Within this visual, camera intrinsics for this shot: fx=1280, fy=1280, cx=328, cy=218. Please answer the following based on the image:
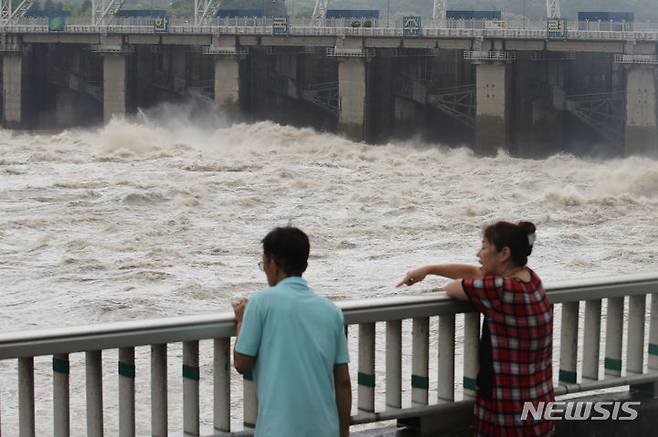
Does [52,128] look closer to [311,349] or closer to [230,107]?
[230,107]

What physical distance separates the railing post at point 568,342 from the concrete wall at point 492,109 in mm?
33274

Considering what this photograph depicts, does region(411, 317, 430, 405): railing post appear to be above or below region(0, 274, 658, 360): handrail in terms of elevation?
below

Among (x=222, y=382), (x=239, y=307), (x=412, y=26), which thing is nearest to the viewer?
(x=239, y=307)

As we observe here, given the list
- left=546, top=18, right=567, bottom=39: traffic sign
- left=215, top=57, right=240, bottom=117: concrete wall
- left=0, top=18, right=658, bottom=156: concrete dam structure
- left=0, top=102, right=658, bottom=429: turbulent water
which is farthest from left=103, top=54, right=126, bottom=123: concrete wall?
left=546, top=18, right=567, bottom=39: traffic sign

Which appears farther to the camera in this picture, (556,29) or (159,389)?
(556,29)

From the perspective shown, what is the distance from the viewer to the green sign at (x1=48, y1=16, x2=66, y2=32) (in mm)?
49781

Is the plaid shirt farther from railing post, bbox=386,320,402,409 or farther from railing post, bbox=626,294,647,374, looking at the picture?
railing post, bbox=626,294,647,374

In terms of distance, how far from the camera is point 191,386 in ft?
15.0

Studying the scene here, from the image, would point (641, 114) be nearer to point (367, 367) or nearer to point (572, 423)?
point (572, 423)

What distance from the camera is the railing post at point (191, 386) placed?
177 inches

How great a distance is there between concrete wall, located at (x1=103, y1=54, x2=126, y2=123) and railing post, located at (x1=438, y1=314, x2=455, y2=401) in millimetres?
A: 41707

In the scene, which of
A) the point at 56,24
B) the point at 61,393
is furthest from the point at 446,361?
the point at 56,24

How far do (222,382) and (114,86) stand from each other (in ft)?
140

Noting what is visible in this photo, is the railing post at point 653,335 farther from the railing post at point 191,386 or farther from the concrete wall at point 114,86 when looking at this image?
the concrete wall at point 114,86
